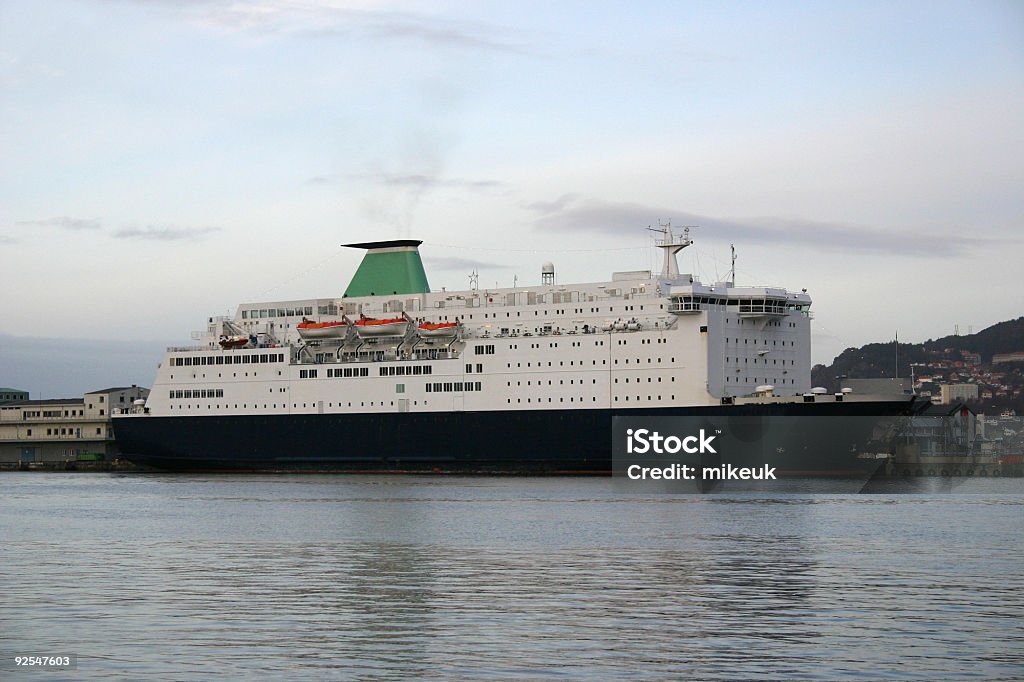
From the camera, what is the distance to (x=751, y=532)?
31438 mm

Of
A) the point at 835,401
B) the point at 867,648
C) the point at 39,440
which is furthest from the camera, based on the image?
the point at 39,440

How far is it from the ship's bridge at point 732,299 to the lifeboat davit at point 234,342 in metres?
20.5

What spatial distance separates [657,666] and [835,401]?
36204mm

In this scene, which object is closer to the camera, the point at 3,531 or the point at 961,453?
the point at 3,531

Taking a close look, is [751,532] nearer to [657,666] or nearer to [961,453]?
[657,666]

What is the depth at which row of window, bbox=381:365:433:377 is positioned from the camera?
58.2 metres

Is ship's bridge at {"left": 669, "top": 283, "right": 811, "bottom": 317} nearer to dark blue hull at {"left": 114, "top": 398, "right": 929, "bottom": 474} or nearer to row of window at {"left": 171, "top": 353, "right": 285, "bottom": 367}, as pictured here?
dark blue hull at {"left": 114, "top": 398, "right": 929, "bottom": 474}

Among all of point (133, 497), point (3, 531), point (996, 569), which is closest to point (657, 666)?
point (996, 569)

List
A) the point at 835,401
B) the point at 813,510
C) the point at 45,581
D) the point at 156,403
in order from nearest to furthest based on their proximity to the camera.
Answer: the point at 45,581, the point at 813,510, the point at 835,401, the point at 156,403

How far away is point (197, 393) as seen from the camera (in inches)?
2527

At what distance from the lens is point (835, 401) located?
5072 cm

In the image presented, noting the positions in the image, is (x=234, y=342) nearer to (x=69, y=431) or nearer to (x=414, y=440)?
(x=414, y=440)

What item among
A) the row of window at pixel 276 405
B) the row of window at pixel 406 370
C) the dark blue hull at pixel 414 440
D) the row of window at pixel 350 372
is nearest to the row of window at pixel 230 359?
the row of window at pixel 276 405

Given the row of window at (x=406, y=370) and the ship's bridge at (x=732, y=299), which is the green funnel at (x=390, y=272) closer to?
the row of window at (x=406, y=370)
